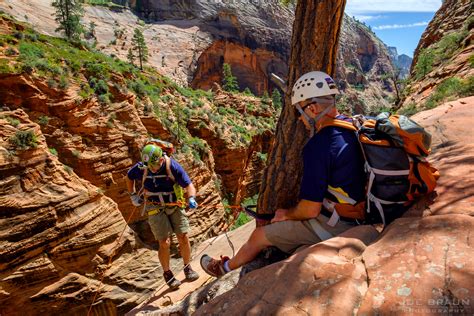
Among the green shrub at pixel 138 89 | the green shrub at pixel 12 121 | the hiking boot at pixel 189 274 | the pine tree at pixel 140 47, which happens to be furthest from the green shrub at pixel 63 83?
the pine tree at pixel 140 47

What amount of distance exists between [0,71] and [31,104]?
1.38 meters

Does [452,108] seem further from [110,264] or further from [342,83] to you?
[342,83]

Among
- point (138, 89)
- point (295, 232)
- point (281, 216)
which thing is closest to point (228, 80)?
point (138, 89)

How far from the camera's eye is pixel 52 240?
9188 mm

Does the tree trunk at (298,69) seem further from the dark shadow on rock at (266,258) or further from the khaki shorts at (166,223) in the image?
the khaki shorts at (166,223)

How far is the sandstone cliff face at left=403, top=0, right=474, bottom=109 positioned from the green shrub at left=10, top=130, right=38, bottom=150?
37.9 feet

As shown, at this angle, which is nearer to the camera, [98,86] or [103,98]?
[103,98]

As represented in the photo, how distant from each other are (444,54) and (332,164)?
13925 mm

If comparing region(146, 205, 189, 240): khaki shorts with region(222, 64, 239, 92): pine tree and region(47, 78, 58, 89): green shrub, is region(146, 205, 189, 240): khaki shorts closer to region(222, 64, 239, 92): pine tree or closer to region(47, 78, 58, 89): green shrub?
region(47, 78, 58, 89): green shrub

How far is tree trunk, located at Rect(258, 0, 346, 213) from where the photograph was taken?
3.78 meters

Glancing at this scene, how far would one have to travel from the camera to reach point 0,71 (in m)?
10.3

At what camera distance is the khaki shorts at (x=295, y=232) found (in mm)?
2959

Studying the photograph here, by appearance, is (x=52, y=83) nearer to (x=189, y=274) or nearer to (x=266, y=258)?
(x=189, y=274)

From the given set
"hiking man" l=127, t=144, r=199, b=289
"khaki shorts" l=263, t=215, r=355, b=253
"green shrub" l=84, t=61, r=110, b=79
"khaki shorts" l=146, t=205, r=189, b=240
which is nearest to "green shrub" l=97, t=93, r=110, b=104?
"green shrub" l=84, t=61, r=110, b=79
